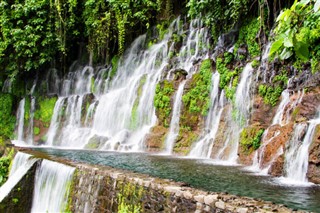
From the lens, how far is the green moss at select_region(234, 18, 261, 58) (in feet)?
36.1

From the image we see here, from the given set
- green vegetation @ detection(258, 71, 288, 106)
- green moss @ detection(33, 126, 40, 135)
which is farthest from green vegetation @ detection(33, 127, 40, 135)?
green vegetation @ detection(258, 71, 288, 106)

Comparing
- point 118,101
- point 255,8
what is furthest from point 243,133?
point 118,101

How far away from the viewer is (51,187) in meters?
7.26

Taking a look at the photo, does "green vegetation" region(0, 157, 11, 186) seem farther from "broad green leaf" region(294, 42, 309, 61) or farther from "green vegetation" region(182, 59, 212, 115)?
"broad green leaf" region(294, 42, 309, 61)

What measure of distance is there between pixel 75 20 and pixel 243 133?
12750 mm

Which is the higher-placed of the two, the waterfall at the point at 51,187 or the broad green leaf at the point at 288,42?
the broad green leaf at the point at 288,42

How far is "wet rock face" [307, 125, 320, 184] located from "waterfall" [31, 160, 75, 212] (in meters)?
4.20

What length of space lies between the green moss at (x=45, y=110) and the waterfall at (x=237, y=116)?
10.7 meters

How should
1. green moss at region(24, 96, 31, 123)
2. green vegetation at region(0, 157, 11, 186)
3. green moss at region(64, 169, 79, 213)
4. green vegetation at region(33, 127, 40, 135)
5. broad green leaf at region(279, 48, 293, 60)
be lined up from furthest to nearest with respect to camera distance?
green moss at region(24, 96, 31, 123), green vegetation at region(33, 127, 40, 135), green vegetation at region(0, 157, 11, 186), green moss at region(64, 169, 79, 213), broad green leaf at region(279, 48, 293, 60)

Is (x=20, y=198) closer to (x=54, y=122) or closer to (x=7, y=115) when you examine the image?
(x=54, y=122)

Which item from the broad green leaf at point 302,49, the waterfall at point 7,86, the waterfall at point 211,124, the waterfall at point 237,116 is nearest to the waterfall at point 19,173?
the waterfall at point 211,124

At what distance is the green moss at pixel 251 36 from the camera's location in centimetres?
1099

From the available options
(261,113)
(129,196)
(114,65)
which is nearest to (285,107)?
(261,113)

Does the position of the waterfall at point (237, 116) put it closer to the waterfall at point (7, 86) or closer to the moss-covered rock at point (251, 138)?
the moss-covered rock at point (251, 138)
